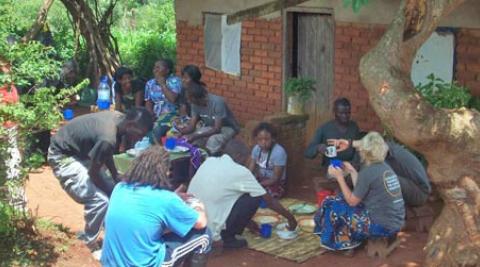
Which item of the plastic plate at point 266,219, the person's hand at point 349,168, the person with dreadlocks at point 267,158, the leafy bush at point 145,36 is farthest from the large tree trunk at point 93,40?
the person's hand at point 349,168

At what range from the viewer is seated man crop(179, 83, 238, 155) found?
28.0 feet

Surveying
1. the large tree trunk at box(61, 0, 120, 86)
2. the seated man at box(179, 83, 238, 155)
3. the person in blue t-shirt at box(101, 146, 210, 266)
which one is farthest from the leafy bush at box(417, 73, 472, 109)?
the large tree trunk at box(61, 0, 120, 86)

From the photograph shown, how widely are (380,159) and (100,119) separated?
2.42 m

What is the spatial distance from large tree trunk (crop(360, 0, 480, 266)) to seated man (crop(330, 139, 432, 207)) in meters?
1.47

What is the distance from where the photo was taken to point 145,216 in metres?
4.91

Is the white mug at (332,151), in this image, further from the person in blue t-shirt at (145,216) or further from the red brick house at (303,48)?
the person in blue t-shirt at (145,216)

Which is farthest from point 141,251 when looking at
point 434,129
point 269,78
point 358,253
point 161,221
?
point 269,78

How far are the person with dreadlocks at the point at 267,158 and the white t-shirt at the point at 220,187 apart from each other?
143 centimetres

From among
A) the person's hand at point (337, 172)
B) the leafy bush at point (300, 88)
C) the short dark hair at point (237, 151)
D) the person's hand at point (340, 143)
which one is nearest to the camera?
the person's hand at point (337, 172)

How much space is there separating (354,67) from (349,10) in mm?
738

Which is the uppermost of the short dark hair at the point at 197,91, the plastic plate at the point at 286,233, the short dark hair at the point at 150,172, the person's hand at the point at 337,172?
the short dark hair at the point at 197,91

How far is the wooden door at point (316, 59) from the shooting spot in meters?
10.3

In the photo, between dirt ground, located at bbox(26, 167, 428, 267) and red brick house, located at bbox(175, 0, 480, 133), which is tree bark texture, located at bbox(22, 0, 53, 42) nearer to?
red brick house, located at bbox(175, 0, 480, 133)

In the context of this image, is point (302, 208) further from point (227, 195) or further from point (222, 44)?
point (222, 44)
